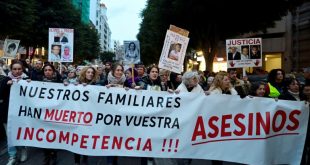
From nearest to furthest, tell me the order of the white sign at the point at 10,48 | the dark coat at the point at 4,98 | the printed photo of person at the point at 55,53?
the dark coat at the point at 4,98, the printed photo of person at the point at 55,53, the white sign at the point at 10,48

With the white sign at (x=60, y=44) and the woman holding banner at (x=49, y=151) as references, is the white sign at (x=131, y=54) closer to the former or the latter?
the white sign at (x=60, y=44)

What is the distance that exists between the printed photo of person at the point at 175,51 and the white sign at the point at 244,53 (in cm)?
285

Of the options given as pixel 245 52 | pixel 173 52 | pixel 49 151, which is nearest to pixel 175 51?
pixel 173 52

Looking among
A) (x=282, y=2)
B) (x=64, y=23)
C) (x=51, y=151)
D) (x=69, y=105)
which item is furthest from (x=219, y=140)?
(x=64, y=23)

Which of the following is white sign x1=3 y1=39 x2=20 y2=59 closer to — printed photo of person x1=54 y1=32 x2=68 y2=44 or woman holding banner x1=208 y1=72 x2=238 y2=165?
printed photo of person x1=54 y1=32 x2=68 y2=44

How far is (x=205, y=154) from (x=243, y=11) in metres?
18.8

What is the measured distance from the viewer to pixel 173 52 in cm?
829

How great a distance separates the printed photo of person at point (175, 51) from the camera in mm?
8273

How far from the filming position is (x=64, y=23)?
129 ft

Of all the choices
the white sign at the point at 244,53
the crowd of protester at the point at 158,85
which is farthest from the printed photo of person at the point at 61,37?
the white sign at the point at 244,53

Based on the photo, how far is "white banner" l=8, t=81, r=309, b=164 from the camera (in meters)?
6.31

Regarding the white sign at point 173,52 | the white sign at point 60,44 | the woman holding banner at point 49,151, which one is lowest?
the woman holding banner at point 49,151

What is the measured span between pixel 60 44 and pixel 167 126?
6.59 metres

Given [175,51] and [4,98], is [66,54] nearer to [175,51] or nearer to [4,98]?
[175,51]
